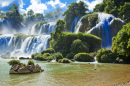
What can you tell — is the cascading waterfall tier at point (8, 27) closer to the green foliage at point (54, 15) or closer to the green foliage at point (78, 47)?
the green foliage at point (54, 15)

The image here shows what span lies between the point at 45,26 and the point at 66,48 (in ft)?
110

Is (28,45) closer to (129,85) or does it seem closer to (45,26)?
(45,26)

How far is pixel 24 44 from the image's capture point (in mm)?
50156

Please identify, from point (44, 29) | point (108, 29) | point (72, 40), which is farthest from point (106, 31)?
point (44, 29)

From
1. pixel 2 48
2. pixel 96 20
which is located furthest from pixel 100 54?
pixel 2 48

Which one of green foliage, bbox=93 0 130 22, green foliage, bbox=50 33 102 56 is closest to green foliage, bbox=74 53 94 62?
green foliage, bbox=50 33 102 56

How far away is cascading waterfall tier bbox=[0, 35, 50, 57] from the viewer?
156 feet

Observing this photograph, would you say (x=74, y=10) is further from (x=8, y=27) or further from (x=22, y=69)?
(x=22, y=69)

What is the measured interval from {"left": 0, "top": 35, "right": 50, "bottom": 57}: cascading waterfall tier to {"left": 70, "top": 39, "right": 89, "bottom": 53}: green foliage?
13.6 meters

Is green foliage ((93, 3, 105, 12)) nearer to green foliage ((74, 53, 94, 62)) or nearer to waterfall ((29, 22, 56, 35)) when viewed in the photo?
waterfall ((29, 22, 56, 35))

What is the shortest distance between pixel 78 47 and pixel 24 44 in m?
23.3

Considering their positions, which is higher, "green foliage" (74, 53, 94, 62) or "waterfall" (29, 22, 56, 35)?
"waterfall" (29, 22, 56, 35)

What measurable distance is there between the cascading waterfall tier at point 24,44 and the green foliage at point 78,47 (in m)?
13.6

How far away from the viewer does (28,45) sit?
1934 inches
